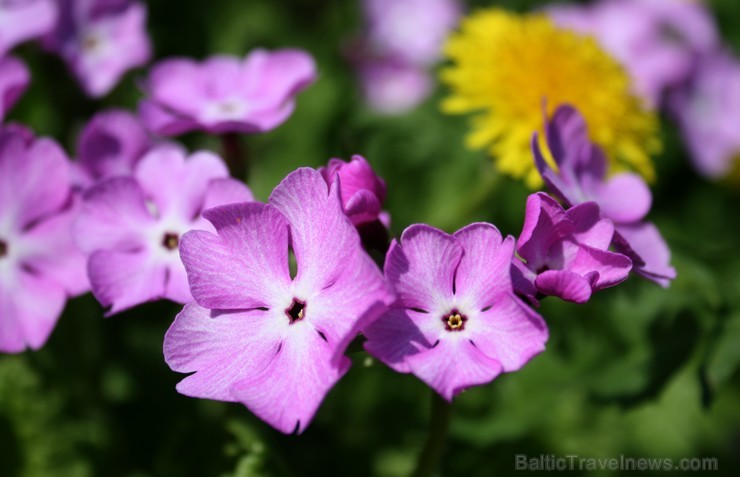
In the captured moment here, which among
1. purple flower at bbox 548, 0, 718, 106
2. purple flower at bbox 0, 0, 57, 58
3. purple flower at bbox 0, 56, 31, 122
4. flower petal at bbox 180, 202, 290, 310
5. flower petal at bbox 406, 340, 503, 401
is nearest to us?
flower petal at bbox 406, 340, 503, 401

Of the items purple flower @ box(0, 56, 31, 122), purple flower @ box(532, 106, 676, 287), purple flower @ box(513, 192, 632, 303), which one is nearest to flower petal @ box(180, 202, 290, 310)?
purple flower @ box(513, 192, 632, 303)

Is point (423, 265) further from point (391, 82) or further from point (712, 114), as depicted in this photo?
point (391, 82)

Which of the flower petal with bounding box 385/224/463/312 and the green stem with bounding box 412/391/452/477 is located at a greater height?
the flower petal with bounding box 385/224/463/312

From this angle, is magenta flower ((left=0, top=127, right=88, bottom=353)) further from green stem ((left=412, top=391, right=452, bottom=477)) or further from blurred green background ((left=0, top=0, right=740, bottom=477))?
green stem ((left=412, top=391, right=452, bottom=477))

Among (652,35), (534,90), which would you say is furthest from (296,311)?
(652,35)

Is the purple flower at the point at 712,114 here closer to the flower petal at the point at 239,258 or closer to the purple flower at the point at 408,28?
the purple flower at the point at 408,28
